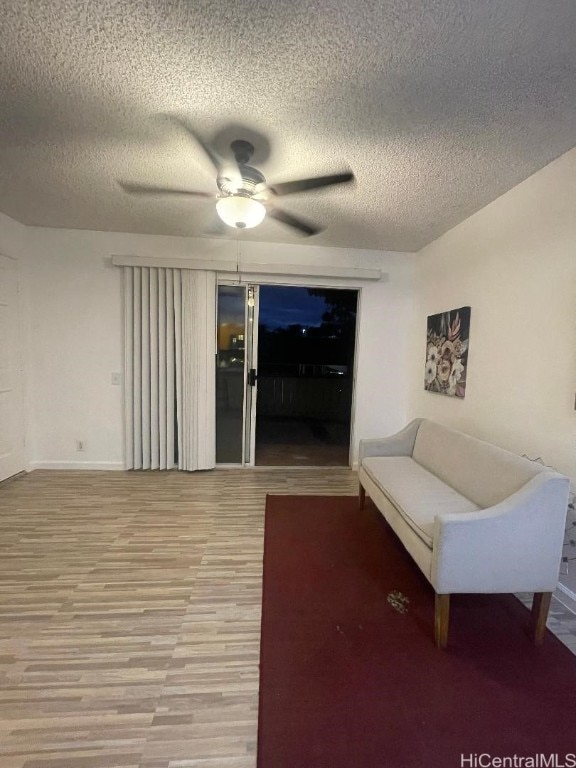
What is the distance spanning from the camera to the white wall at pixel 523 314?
196cm

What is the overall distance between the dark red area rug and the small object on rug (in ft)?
0.08

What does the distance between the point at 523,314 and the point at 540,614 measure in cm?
179

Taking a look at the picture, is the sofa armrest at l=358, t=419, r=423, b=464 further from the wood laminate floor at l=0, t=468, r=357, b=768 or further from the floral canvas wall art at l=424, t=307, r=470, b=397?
the wood laminate floor at l=0, t=468, r=357, b=768

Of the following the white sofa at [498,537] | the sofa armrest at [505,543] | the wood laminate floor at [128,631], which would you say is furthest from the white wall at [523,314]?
the wood laminate floor at [128,631]

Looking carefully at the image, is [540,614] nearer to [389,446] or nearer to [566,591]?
[566,591]

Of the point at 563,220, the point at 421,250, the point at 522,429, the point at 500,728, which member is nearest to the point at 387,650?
the point at 500,728

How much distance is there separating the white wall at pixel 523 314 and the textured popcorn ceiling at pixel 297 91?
0.25 m

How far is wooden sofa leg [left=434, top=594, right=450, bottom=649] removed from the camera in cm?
157

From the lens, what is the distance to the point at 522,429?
2.27 metres

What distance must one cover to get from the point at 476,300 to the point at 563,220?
0.87 meters

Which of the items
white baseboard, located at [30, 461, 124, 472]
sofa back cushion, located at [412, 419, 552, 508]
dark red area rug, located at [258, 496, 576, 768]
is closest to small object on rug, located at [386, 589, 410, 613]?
dark red area rug, located at [258, 496, 576, 768]

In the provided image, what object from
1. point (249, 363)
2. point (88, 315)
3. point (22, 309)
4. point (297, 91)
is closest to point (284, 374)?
point (249, 363)

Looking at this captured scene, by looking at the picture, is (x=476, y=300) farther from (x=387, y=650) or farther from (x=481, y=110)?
(x=387, y=650)

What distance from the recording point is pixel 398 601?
1.90m
